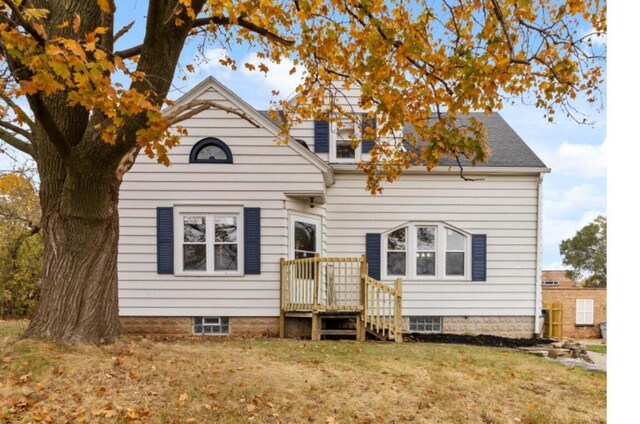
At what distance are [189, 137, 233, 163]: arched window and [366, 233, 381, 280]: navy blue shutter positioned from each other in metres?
3.93

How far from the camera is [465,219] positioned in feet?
35.0

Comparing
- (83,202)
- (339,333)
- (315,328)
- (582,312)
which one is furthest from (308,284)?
(582,312)

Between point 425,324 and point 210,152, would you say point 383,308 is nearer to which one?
point 425,324

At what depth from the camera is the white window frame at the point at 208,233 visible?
924 cm

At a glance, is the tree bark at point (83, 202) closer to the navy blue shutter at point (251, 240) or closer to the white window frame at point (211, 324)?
the white window frame at point (211, 324)

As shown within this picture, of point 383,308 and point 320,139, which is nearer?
point 383,308

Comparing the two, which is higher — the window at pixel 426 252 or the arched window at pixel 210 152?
the arched window at pixel 210 152

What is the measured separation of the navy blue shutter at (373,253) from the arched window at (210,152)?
12.9 feet

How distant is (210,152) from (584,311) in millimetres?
19108

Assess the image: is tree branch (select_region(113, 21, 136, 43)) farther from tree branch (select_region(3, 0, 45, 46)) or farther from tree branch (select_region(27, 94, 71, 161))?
tree branch (select_region(3, 0, 45, 46))

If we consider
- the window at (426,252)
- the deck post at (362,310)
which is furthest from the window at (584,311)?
the deck post at (362,310)

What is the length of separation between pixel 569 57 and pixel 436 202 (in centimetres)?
460

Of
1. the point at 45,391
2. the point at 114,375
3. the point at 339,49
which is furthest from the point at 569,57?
the point at 45,391

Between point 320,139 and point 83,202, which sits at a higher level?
point 320,139
